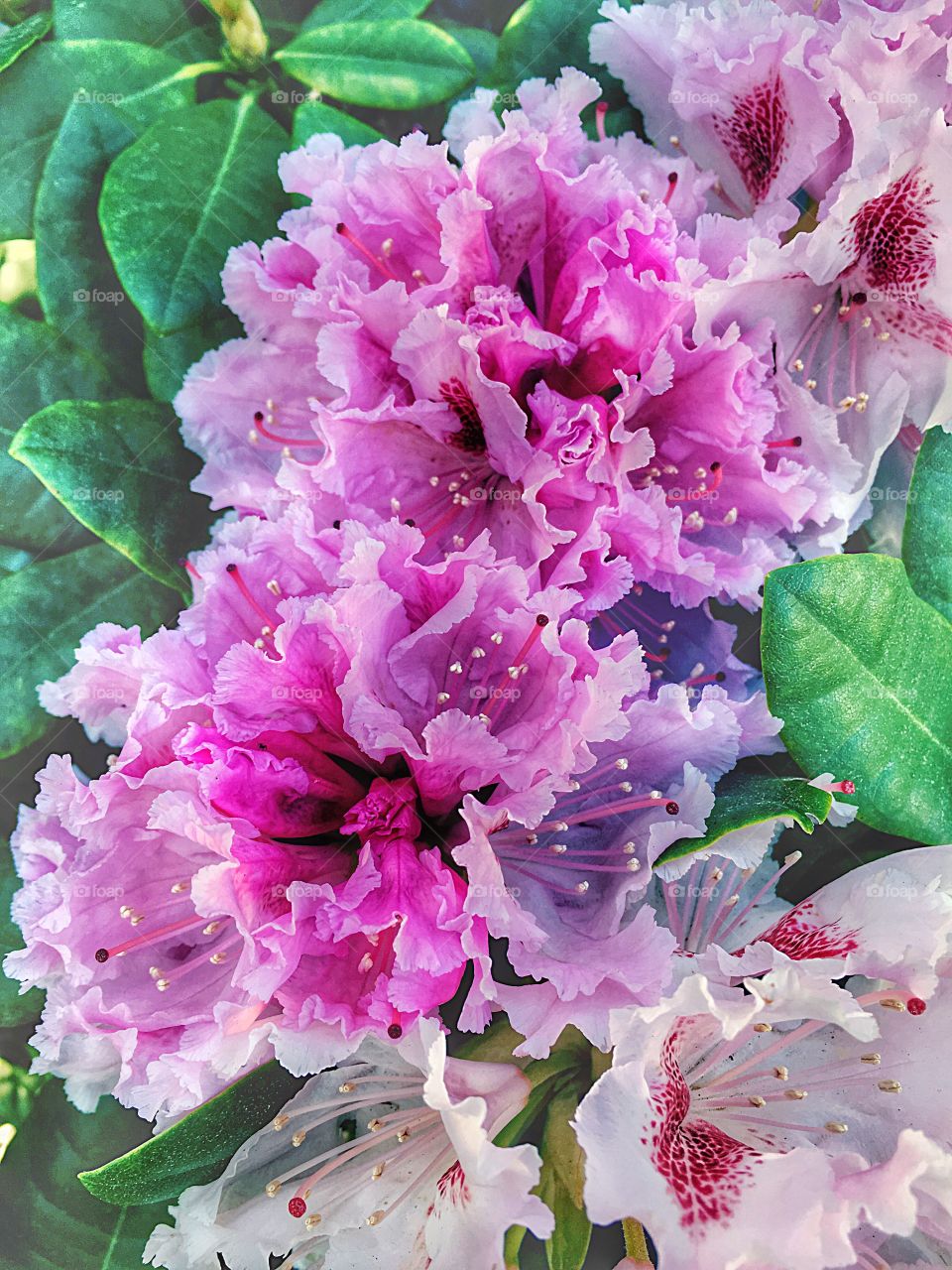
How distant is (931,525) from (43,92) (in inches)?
27.1

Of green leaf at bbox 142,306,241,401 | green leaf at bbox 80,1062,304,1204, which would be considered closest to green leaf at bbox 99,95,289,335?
green leaf at bbox 142,306,241,401

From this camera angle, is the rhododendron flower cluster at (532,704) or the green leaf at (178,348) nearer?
the rhododendron flower cluster at (532,704)

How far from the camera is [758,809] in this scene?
63 cm

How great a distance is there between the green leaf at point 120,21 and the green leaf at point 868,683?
1.91ft

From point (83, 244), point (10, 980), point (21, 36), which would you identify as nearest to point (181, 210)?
point (83, 244)

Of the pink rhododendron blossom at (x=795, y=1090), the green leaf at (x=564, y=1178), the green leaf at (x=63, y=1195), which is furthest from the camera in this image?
the green leaf at (x=63, y=1195)

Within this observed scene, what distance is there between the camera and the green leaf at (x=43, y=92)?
81 centimetres

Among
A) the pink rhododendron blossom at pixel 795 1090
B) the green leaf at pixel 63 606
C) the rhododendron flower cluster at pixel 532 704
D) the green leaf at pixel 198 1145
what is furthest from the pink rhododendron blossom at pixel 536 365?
the green leaf at pixel 198 1145

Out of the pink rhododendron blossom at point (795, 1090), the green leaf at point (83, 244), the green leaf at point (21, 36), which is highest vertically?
the green leaf at point (21, 36)

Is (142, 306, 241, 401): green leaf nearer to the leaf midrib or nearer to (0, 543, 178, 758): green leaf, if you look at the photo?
(0, 543, 178, 758): green leaf

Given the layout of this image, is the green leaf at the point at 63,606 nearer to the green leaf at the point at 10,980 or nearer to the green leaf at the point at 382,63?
the green leaf at the point at 10,980

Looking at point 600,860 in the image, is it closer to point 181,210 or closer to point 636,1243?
point 636,1243

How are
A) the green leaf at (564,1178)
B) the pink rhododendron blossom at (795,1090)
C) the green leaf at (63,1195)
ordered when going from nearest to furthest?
the pink rhododendron blossom at (795,1090)
the green leaf at (564,1178)
the green leaf at (63,1195)

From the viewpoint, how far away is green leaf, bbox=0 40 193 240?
2.65ft
